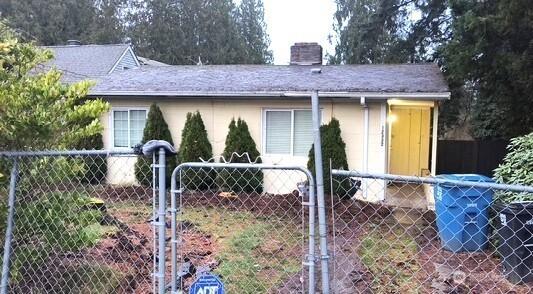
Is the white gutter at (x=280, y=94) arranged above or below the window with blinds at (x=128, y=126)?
above

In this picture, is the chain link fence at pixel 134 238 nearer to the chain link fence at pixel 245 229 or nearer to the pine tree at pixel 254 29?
the chain link fence at pixel 245 229

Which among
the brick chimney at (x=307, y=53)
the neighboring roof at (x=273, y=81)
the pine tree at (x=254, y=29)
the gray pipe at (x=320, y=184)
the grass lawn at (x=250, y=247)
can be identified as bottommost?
the grass lawn at (x=250, y=247)

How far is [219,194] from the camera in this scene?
1059 cm

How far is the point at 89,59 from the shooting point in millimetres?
20078

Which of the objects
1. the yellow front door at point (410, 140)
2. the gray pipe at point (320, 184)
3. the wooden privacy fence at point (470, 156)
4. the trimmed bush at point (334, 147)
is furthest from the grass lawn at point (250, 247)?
the wooden privacy fence at point (470, 156)

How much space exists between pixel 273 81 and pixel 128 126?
4.05 meters

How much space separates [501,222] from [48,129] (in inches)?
208

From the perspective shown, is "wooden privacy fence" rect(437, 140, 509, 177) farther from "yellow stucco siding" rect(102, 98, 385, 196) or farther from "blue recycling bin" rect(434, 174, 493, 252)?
"blue recycling bin" rect(434, 174, 493, 252)

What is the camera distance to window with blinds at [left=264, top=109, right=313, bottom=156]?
10.9 m

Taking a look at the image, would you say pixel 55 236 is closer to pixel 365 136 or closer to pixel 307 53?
pixel 365 136

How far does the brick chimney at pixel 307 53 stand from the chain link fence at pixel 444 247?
6.56 meters

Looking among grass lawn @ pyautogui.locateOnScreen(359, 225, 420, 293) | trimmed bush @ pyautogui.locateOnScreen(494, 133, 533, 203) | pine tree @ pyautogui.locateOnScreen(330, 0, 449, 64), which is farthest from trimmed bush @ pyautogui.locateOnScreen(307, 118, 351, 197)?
pine tree @ pyautogui.locateOnScreen(330, 0, 449, 64)

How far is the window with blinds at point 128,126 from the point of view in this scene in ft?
40.0

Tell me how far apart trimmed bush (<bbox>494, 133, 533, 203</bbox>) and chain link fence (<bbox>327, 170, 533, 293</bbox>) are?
0.15 feet
